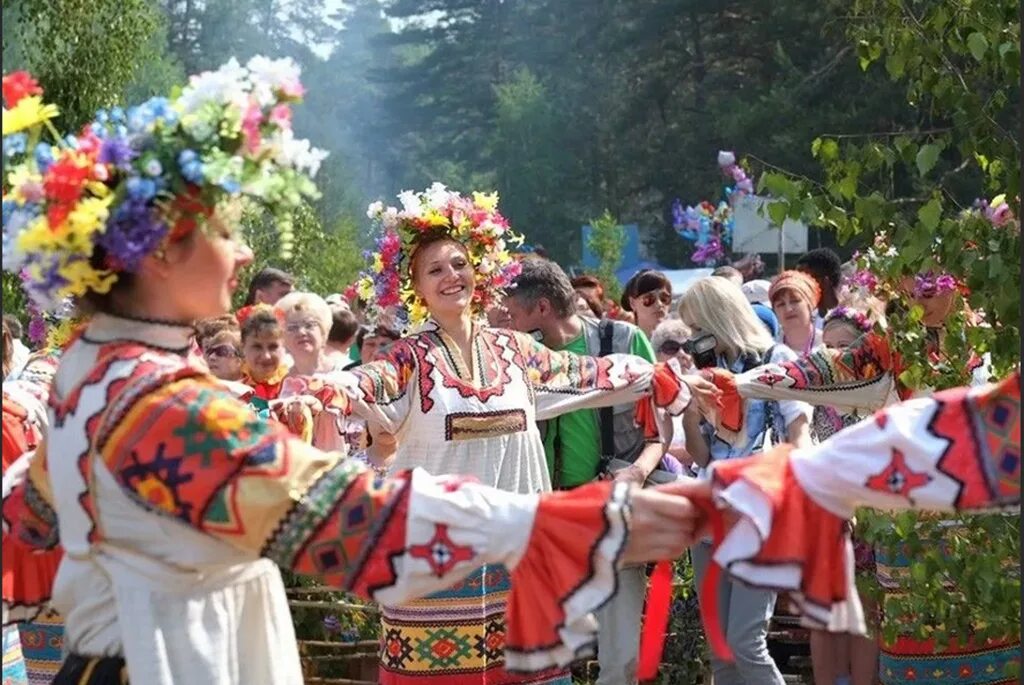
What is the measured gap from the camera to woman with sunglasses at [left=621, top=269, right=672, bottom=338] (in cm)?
956

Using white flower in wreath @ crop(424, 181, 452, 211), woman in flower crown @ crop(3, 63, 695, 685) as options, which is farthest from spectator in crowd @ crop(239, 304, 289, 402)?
woman in flower crown @ crop(3, 63, 695, 685)

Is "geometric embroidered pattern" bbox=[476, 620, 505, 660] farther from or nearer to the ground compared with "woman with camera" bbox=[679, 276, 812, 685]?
nearer to the ground

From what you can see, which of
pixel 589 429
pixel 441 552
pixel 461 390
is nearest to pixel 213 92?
pixel 441 552

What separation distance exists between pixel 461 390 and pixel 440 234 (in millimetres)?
603

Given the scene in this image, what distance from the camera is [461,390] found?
21.3ft

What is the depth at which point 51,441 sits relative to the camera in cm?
356

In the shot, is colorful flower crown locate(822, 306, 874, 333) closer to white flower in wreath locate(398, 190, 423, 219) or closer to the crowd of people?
white flower in wreath locate(398, 190, 423, 219)

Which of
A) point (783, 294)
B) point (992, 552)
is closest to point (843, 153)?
point (992, 552)

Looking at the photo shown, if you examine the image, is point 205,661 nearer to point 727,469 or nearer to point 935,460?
point 727,469

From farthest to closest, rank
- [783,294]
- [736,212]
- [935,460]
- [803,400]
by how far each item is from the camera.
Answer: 1. [736,212]
2. [783,294]
3. [803,400]
4. [935,460]

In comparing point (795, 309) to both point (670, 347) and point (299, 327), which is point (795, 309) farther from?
point (299, 327)

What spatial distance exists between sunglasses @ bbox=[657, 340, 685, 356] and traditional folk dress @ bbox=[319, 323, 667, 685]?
1.15 m

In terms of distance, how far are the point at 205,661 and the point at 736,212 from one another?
1317cm

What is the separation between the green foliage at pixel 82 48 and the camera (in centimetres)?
1680
